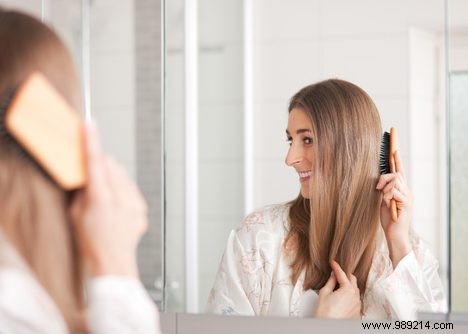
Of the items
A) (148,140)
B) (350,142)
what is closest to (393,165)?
(350,142)

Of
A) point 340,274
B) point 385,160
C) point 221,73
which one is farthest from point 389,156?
point 221,73

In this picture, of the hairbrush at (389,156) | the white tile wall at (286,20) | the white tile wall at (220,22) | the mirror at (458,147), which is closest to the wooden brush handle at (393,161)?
the hairbrush at (389,156)

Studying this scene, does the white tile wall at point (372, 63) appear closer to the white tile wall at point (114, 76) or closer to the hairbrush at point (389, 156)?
the hairbrush at point (389, 156)

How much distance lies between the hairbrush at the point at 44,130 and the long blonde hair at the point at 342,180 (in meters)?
0.74

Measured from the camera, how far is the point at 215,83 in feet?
4.55

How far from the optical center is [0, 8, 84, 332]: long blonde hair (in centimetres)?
60

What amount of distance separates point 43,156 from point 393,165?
82 centimetres

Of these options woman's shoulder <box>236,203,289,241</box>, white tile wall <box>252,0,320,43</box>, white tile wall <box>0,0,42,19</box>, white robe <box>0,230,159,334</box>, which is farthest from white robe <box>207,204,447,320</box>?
white robe <box>0,230,159,334</box>

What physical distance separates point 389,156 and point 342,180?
9cm

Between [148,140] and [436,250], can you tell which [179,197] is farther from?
[436,250]

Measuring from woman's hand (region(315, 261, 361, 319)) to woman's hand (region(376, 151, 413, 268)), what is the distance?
9 cm

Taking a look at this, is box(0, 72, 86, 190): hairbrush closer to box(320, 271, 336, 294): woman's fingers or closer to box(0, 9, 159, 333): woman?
box(0, 9, 159, 333): woman

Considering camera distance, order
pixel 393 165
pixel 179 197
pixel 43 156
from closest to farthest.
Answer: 1. pixel 43 156
2. pixel 393 165
3. pixel 179 197

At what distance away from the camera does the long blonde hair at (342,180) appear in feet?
4.22
